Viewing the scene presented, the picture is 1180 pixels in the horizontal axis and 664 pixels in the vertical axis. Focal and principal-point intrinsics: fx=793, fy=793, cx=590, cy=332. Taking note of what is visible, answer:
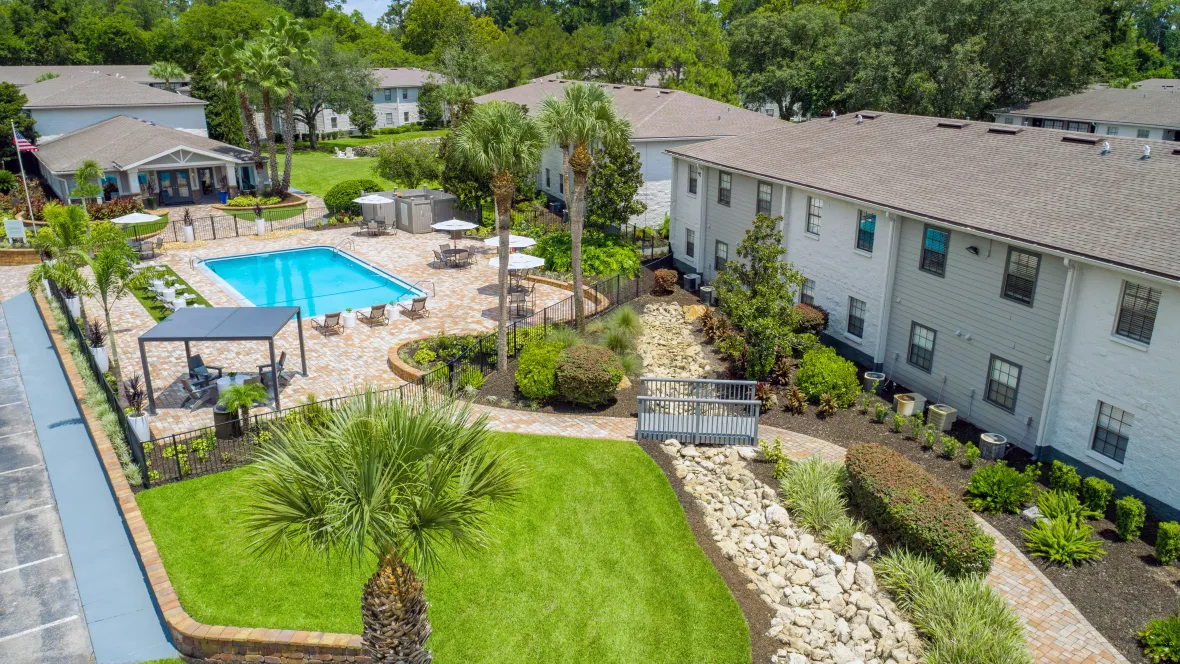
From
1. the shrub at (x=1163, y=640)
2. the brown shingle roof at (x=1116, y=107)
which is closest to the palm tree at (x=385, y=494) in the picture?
the shrub at (x=1163, y=640)

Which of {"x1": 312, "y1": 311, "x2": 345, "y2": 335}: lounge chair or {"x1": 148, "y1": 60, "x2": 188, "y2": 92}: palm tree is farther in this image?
{"x1": 148, "y1": 60, "x2": 188, "y2": 92}: palm tree

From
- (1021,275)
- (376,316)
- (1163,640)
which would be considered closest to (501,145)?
(376,316)

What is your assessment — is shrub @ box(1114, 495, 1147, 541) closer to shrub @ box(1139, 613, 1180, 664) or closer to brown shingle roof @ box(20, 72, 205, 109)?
shrub @ box(1139, 613, 1180, 664)

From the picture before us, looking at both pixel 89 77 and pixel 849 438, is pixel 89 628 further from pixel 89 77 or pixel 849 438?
pixel 89 77

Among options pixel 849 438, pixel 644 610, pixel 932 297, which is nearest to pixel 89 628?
pixel 644 610

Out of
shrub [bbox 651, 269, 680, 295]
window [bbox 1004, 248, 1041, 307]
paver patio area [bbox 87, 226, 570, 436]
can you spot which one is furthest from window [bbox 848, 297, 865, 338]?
paver patio area [bbox 87, 226, 570, 436]

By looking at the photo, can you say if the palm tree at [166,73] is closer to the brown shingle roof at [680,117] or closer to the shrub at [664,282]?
the brown shingle roof at [680,117]
